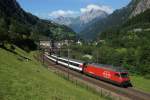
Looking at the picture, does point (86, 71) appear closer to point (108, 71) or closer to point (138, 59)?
point (108, 71)

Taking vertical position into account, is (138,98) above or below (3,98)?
below

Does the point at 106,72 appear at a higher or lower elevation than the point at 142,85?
higher

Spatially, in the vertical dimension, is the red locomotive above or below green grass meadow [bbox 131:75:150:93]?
above

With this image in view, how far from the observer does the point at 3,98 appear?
25.5 metres

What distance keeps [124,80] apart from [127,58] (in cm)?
4885

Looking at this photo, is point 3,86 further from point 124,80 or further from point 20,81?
point 124,80

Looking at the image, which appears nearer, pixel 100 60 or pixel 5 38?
pixel 5 38

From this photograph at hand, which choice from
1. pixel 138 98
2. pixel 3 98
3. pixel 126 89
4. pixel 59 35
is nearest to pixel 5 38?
pixel 126 89

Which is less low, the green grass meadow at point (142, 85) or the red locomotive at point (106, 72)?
the red locomotive at point (106, 72)

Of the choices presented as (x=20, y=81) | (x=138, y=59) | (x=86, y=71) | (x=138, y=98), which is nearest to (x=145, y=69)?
(x=138, y=59)

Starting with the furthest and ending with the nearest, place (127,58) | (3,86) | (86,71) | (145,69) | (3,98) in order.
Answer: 1. (127,58)
2. (145,69)
3. (86,71)
4. (3,86)
5. (3,98)

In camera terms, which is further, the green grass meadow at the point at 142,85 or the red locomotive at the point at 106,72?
the red locomotive at the point at 106,72

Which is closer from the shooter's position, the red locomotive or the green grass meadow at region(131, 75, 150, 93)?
the green grass meadow at region(131, 75, 150, 93)

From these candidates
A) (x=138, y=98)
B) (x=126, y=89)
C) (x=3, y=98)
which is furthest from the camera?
(x=126, y=89)
